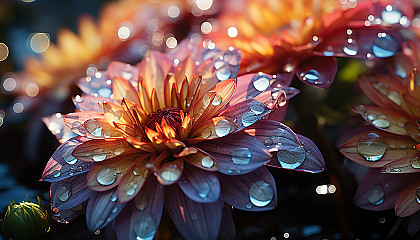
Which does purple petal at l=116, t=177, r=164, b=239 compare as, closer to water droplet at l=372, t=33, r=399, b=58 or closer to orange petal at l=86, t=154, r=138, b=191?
orange petal at l=86, t=154, r=138, b=191

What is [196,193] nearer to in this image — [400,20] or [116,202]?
[116,202]

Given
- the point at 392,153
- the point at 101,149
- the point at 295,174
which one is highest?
the point at 101,149

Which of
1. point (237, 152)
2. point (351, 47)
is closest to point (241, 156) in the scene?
point (237, 152)

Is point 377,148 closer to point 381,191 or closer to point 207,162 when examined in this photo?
point 381,191

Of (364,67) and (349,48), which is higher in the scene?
(349,48)

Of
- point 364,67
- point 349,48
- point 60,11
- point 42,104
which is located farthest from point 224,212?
point 60,11

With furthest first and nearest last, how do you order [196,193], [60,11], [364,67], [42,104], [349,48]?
[60,11], [42,104], [364,67], [349,48], [196,193]
